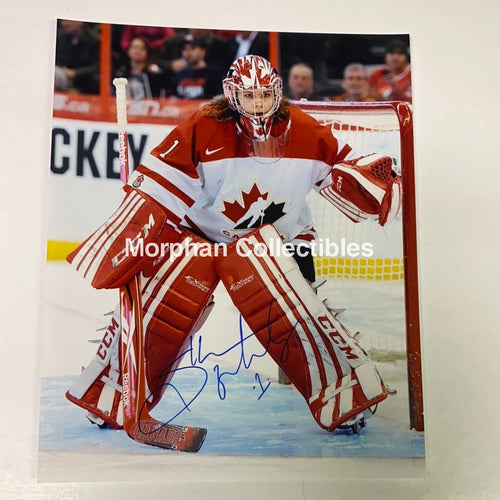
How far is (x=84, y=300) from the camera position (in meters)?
1.55

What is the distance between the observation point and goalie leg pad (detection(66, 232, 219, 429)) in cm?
153

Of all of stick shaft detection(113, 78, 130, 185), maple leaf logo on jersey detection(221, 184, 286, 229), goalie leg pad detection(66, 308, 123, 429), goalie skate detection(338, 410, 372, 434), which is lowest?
goalie skate detection(338, 410, 372, 434)

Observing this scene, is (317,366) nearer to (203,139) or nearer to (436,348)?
(436,348)

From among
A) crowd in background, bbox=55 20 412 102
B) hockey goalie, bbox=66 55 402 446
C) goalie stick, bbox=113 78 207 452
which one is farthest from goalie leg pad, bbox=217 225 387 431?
crowd in background, bbox=55 20 412 102

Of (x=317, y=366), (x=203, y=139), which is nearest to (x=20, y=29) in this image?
(x=203, y=139)

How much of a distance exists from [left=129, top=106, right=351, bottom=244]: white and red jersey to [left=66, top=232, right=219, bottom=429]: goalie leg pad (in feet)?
0.26

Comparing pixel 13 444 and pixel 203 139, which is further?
pixel 203 139

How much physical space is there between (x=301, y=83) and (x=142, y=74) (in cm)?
43

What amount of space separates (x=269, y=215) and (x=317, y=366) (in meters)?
0.41

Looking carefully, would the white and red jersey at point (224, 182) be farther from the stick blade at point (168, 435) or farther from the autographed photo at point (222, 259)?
the stick blade at point (168, 435)

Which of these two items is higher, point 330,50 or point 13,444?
point 330,50

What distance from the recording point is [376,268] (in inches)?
63.0

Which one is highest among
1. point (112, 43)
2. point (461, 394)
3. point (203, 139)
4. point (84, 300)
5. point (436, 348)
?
point (112, 43)

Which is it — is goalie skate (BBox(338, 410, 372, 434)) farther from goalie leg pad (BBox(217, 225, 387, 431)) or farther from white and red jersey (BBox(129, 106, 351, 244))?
white and red jersey (BBox(129, 106, 351, 244))
